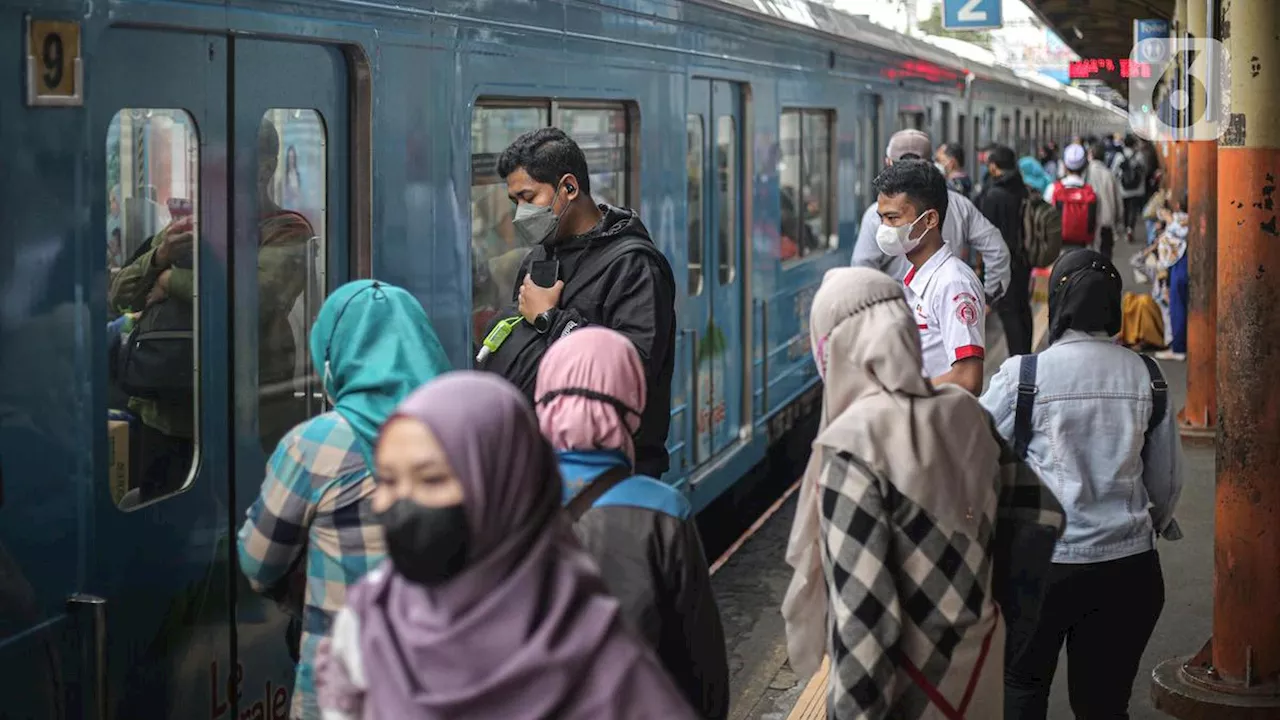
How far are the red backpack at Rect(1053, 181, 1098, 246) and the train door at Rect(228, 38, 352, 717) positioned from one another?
9.15m

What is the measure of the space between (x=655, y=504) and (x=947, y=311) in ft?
7.07

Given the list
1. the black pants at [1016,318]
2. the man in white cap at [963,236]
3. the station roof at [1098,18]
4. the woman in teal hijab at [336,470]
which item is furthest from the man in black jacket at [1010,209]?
the station roof at [1098,18]

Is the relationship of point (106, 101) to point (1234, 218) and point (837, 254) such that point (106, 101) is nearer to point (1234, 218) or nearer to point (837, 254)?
point (1234, 218)

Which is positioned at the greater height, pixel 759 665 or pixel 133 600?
pixel 133 600

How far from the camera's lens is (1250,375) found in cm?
528

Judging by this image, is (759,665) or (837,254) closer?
(759,665)

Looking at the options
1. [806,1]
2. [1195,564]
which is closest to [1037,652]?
[1195,564]

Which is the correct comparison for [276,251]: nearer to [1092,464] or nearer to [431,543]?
[1092,464]

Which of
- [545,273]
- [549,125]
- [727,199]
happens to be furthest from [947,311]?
[727,199]

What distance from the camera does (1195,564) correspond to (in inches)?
296

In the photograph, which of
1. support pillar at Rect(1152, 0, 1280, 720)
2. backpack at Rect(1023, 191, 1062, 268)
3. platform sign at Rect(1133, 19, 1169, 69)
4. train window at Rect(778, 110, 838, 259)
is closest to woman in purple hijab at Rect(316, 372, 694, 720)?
support pillar at Rect(1152, 0, 1280, 720)

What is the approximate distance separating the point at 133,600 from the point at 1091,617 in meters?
2.20

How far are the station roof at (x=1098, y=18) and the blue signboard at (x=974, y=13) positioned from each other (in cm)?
246

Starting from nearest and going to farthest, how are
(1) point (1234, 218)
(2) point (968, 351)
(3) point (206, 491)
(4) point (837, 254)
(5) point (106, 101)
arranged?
(5) point (106, 101) → (3) point (206, 491) → (2) point (968, 351) → (1) point (1234, 218) → (4) point (837, 254)
